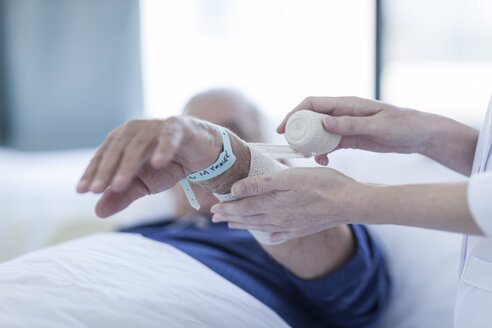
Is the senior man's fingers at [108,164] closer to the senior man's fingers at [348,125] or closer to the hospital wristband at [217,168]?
the hospital wristband at [217,168]

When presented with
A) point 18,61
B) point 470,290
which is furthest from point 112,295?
point 18,61

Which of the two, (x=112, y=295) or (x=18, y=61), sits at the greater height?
(x=18, y=61)

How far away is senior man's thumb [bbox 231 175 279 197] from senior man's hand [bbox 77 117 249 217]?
0.08 meters

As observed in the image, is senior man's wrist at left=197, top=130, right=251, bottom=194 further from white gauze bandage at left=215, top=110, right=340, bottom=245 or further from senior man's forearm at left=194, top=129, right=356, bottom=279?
senior man's forearm at left=194, top=129, right=356, bottom=279

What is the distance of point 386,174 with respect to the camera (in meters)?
1.50

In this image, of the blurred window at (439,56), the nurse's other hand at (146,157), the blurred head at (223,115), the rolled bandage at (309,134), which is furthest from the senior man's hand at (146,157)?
the blurred window at (439,56)

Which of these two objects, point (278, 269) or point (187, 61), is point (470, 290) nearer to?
point (278, 269)

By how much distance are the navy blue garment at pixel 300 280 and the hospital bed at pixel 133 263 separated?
7cm

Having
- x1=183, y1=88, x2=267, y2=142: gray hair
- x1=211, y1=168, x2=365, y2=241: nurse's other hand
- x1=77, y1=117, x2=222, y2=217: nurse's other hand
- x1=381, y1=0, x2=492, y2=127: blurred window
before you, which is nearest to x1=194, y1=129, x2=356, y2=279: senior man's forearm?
x1=211, y1=168, x2=365, y2=241: nurse's other hand

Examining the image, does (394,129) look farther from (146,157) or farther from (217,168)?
(146,157)

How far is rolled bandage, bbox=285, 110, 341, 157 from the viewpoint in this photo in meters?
0.87

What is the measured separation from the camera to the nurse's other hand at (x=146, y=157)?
65 centimetres

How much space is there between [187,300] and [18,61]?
232 centimetres

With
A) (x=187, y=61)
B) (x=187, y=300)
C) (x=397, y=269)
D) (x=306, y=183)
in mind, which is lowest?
(x=397, y=269)
